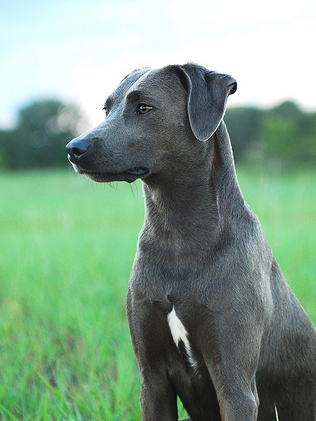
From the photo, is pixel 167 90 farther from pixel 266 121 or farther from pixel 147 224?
pixel 266 121

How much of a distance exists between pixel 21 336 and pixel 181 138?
7.82ft

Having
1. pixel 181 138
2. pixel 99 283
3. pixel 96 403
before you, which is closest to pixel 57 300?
pixel 99 283

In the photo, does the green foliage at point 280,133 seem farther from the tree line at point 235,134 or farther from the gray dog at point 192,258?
the gray dog at point 192,258

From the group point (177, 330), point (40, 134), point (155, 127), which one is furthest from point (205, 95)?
point (40, 134)

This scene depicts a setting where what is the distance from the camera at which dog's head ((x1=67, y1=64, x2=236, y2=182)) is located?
1987 millimetres

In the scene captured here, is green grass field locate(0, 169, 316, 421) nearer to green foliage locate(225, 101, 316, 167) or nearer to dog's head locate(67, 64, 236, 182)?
dog's head locate(67, 64, 236, 182)

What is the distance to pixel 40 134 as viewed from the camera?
49.1 metres

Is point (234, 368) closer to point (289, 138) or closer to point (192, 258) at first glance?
point (192, 258)

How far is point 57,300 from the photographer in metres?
4.48

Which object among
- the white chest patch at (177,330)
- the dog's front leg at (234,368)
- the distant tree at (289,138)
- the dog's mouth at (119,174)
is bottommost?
the distant tree at (289,138)

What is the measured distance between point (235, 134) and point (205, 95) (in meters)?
33.6

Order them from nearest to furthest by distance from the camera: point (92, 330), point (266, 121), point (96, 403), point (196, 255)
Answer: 1. point (196, 255)
2. point (96, 403)
3. point (92, 330)
4. point (266, 121)

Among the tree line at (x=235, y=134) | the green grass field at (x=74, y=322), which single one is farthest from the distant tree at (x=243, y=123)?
the green grass field at (x=74, y=322)

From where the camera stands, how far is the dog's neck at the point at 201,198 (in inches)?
81.8
